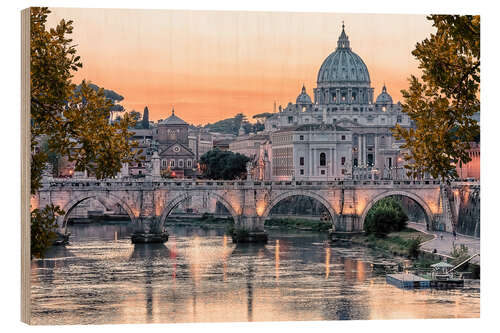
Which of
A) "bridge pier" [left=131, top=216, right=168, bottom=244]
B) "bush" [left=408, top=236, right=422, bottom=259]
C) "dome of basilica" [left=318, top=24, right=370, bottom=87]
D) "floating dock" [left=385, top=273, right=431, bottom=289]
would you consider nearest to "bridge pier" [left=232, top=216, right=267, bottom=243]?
"bridge pier" [left=131, top=216, right=168, bottom=244]

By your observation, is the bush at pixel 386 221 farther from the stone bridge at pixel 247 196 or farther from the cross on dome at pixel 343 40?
the cross on dome at pixel 343 40

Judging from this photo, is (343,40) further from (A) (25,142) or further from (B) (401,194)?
(B) (401,194)

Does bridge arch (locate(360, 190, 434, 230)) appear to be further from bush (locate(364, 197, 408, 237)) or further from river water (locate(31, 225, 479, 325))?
river water (locate(31, 225, 479, 325))

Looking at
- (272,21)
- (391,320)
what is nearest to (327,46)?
(272,21)

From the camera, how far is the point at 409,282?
20.5 m

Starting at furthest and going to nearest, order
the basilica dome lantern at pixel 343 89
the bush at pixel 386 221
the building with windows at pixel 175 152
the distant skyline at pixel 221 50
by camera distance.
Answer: the basilica dome lantern at pixel 343 89
the bush at pixel 386 221
the building with windows at pixel 175 152
the distant skyline at pixel 221 50

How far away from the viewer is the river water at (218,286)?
1673 cm

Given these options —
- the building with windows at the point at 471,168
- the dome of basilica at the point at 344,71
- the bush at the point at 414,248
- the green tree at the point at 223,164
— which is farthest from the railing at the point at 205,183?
the bush at the point at 414,248

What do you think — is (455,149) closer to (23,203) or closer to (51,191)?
(23,203)

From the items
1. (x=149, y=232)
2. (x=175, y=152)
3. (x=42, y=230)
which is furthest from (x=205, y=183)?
(x=42, y=230)

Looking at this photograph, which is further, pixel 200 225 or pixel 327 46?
pixel 200 225

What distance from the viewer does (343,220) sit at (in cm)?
3372

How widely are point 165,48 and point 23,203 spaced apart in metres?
5.09

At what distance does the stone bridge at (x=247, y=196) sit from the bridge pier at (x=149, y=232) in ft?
0.10
